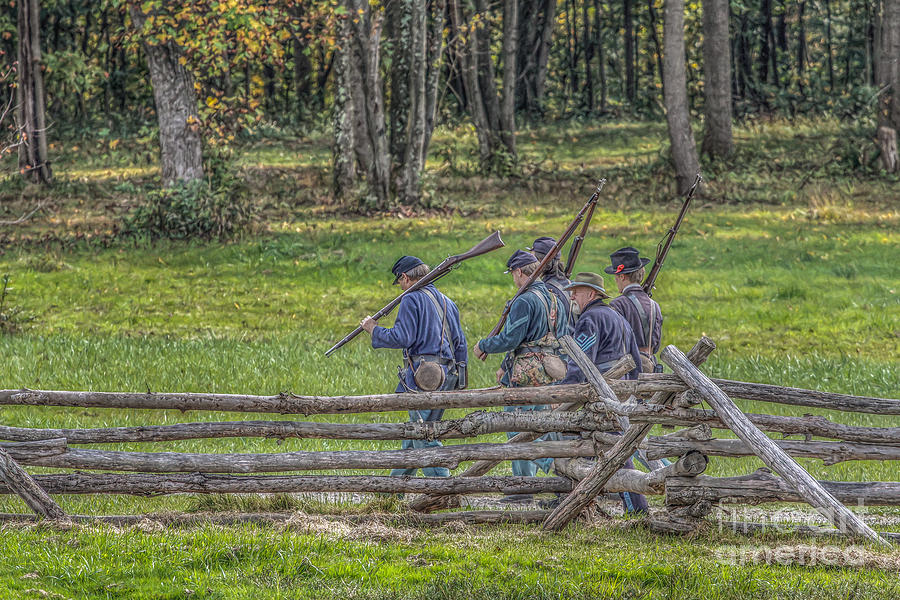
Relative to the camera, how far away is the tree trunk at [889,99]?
29203 mm

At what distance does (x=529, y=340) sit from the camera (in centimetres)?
959

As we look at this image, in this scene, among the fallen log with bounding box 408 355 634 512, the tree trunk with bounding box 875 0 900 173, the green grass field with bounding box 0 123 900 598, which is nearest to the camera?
the green grass field with bounding box 0 123 900 598

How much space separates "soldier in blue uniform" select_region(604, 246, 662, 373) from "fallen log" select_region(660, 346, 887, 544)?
223 cm

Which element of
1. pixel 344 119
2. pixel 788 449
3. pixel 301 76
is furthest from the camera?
pixel 301 76

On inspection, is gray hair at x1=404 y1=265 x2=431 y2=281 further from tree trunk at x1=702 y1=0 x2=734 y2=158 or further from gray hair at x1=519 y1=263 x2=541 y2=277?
→ tree trunk at x1=702 y1=0 x2=734 y2=158

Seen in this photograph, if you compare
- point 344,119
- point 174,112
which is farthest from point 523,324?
point 344,119

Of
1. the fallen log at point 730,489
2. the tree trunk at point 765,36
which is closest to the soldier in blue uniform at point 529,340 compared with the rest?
the fallen log at point 730,489

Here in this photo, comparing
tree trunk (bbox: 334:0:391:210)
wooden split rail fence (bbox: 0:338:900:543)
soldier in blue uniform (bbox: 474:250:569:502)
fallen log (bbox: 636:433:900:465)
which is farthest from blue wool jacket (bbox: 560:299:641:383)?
tree trunk (bbox: 334:0:391:210)

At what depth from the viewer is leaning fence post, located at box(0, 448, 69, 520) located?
7.70 metres

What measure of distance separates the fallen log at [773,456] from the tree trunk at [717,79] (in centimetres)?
2398

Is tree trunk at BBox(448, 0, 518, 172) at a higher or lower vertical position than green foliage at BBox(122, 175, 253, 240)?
higher

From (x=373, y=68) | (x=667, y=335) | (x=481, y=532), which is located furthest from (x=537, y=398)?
(x=373, y=68)

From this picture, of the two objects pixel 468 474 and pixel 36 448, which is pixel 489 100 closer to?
pixel 468 474

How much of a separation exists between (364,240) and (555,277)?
40.8 ft
